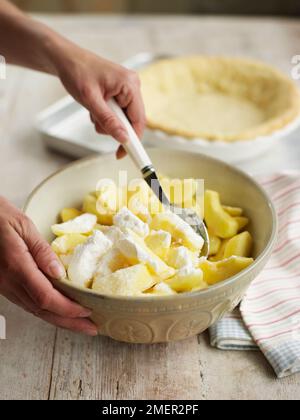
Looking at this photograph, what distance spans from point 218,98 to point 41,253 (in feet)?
3.41

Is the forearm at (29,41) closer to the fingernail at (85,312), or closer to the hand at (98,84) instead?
the hand at (98,84)

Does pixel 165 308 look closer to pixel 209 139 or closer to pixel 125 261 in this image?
pixel 125 261

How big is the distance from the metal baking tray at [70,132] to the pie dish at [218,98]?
0.56 ft

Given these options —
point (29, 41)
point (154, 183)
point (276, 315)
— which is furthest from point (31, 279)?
point (29, 41)

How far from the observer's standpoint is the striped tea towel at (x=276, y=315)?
1028mm

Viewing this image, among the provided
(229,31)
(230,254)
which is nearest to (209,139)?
(230,254)

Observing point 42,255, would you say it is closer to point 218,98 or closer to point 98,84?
point 98,84

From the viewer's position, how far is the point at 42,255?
3.13 feet

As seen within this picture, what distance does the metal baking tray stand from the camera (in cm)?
162

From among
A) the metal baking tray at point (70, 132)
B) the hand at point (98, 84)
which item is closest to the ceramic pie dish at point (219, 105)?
the metal baking tray at point (70, 132)

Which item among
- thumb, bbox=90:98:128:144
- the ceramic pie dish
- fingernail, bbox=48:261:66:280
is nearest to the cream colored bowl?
fingernail, bbox=48:261:66:280

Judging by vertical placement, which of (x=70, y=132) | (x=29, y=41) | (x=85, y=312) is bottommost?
(x=70, y=132)

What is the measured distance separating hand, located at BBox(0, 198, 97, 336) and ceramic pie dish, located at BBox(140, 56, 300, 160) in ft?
2.18

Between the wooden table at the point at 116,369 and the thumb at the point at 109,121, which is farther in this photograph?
the thumb at the point at 109,121
